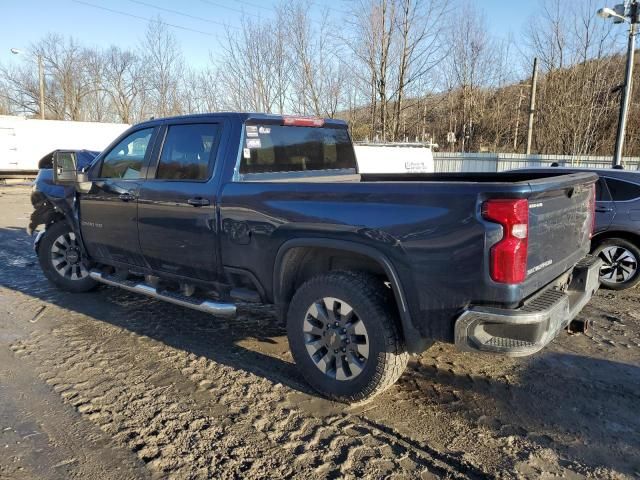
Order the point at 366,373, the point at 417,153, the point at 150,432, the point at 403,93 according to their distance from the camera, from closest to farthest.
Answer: the point at 150,432 < the point at 366,373 < the point at 417,153 < the point at 403,93

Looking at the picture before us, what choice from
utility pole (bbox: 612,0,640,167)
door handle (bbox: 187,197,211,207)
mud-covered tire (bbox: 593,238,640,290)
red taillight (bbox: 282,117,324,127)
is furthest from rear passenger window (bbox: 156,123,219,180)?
utility pole (bbox: 612,0,640,167)

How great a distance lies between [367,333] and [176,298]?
1.92 metres

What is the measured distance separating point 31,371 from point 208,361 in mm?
1358

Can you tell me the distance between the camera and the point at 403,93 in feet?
70.8

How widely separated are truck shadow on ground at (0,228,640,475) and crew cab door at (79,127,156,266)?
0.74 m

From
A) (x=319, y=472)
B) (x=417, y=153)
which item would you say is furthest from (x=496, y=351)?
(x=417, y=153)

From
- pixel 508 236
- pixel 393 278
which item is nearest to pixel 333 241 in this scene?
pixel 393 278

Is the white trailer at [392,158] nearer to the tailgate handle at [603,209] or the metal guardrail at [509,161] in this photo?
the metal guardrail at [509,161]

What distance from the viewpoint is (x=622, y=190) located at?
20.5 feet

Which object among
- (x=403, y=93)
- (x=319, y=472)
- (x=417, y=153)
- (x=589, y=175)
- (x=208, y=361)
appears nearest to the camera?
(x=319, y=472)

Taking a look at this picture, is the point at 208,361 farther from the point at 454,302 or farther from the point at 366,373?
the point at 454,302

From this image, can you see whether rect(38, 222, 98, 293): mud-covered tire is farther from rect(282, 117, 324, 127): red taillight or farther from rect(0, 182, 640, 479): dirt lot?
rect(282, 117, 324, 127): red taillight

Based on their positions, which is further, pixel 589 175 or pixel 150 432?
pixel 589 175

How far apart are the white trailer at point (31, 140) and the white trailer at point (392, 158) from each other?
15.8 meters
